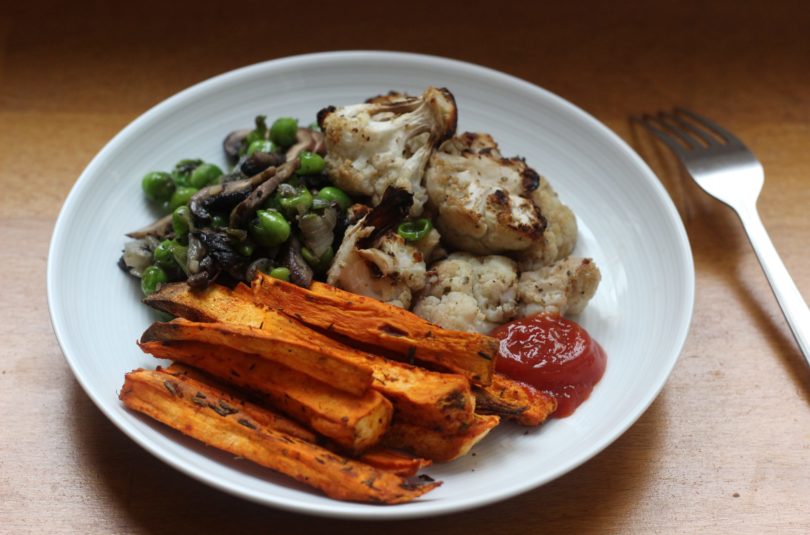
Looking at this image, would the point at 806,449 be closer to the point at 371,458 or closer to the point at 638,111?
the point at 371,458

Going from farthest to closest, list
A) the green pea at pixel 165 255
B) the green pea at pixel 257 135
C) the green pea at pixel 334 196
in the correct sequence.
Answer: the green pea at pixel 257 135, the green pea at pixel 334 196, the green pea at pixel 165 255

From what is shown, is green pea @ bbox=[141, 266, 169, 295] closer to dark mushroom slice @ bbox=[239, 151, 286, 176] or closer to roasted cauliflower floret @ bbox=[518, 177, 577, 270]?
dark mushroom slice @ bbox=[239, 151, 286, 176]

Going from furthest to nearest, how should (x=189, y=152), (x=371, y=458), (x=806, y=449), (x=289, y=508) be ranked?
1. (x=189, y=152)
2. (x=806, y=449)
3. (x=371, y=458)
4. (x=289, y=508)

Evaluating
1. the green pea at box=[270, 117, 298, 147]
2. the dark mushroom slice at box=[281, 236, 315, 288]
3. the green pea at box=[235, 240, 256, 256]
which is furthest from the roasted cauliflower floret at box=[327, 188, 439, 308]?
the green pea at box=[270, 117, 298, 147]

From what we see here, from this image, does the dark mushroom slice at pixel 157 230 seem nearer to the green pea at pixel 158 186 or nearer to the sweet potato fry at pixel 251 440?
the green pea at pixel 158 186

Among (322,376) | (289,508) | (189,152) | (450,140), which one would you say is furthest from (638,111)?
(289,508)

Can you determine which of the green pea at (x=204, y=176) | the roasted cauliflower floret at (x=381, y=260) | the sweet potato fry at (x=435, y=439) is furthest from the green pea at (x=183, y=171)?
the sweet potato fry at (x=435, y=439)
